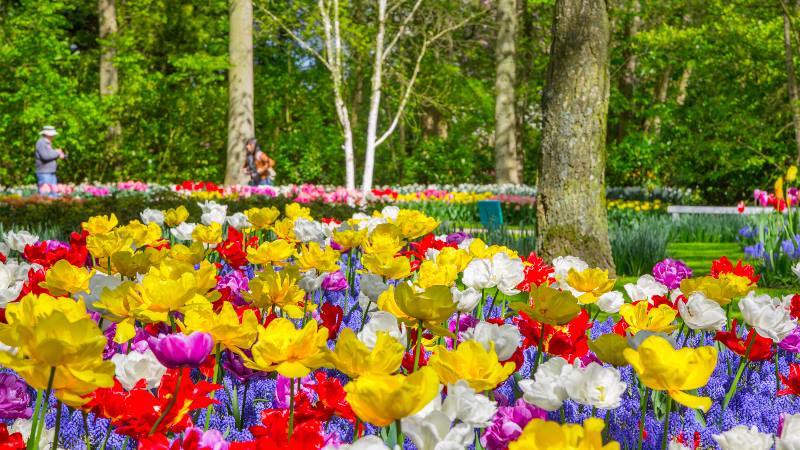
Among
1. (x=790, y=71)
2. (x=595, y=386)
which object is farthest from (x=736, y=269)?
(x=790, y=71)

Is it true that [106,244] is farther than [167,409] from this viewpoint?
Yes

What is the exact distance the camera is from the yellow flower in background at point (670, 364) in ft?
4.33

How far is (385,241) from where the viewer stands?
2.80m

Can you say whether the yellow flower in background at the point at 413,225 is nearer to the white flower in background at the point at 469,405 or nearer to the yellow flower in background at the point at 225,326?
the yellow flower in background at the point at 225,326

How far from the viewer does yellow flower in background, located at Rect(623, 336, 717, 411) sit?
132 cm

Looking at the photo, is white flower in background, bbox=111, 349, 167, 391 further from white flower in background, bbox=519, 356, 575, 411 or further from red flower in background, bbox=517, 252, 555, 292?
red flower in background, bbox=517, 252, 555, 292

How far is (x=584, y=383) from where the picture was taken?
1.49 m

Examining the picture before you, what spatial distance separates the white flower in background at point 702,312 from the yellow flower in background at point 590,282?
299 mm

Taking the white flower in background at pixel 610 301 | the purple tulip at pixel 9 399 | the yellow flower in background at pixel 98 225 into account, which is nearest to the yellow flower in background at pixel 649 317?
the white flower in background at pixel 610 301

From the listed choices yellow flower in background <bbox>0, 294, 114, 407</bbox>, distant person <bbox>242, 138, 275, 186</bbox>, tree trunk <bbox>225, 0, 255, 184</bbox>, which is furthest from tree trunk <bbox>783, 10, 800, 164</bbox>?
yellow flower in background <bbox>0, 294, 114, 407</bbox>

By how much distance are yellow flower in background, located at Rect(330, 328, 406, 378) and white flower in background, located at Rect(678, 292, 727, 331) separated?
3.29 ft

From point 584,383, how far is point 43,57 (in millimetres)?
16036

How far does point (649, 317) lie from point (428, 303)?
71 centimetres

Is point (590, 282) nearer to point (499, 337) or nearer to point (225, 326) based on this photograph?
point (499, 337)
